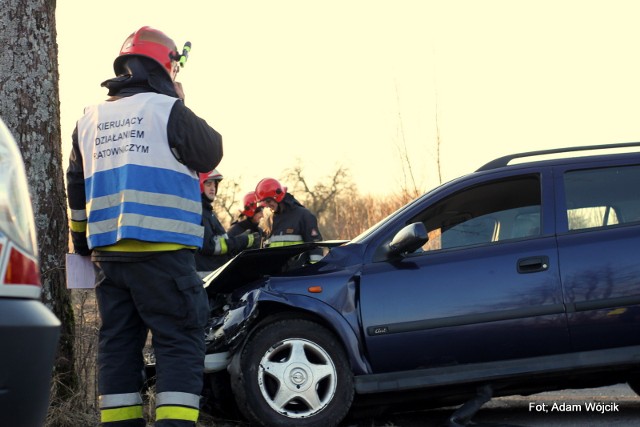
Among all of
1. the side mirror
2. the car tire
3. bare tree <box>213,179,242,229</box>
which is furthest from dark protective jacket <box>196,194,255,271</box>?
bare tree <box>213,179,242,229</box>

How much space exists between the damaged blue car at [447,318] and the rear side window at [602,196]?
1 centimetres

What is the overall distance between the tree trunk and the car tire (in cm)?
106

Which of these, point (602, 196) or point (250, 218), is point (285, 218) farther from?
point (602, 196)

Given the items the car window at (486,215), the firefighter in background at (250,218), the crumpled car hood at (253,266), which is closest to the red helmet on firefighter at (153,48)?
the crumpled car hood at (253,266)

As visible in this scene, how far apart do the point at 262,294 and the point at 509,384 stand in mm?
1582

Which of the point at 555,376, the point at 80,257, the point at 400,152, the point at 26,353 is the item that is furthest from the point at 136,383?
the point at 400,152

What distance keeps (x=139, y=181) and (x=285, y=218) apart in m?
7.39

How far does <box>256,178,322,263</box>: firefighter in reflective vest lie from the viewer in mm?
11922

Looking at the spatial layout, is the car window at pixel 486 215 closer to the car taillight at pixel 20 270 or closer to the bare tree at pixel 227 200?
the car taillight at pixel 20 270

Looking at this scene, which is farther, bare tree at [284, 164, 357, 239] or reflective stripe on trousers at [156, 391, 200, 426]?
bare tree at [284, 164, 357, 239]

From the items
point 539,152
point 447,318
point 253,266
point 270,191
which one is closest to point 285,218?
point 270,191

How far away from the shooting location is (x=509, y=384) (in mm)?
6281

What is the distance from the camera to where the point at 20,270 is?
9.37ft

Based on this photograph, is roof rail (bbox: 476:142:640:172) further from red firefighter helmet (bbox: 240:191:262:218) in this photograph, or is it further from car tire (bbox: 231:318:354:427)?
red firefighter helmet (bbox: 240:191:262:218)
